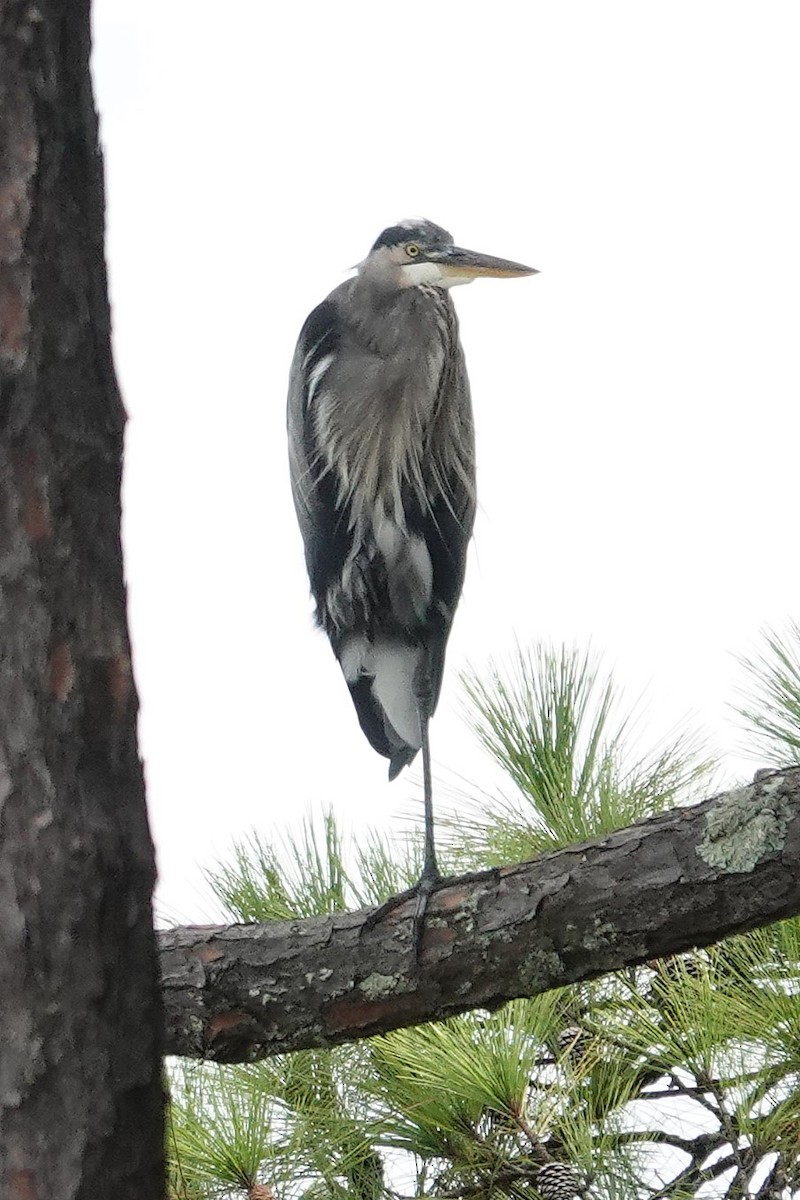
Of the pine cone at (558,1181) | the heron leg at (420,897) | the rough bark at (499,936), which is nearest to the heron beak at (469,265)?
the heron leg at (420,897)

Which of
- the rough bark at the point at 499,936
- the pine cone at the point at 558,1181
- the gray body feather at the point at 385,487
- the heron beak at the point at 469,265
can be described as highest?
the heron beak at the point at 469,265

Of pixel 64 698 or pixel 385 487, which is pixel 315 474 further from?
pixel 64 698

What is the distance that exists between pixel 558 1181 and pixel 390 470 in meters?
0.75

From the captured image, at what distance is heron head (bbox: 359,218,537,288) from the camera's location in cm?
154

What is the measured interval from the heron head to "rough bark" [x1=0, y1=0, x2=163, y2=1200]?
0.96 metres

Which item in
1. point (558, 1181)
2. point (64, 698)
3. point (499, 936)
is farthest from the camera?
point (558, 1181)

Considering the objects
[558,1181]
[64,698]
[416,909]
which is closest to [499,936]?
[416,909]

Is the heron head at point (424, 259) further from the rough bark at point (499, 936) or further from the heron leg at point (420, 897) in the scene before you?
the rough bark at point (499, 936)

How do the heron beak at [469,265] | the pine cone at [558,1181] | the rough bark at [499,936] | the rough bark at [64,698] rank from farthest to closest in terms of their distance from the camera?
1. the heron beak at [469,265]
2. the pine cone at [558,1181]
3. the rough bark at [499,936]
4. the rough bark at [64,698]

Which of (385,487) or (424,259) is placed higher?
(424,259)

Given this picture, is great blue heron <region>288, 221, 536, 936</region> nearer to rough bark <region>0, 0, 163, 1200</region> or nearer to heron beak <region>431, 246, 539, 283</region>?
heron beak <region>431, 246, 539, 283</region>

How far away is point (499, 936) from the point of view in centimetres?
103

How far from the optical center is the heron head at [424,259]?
60.8 inches

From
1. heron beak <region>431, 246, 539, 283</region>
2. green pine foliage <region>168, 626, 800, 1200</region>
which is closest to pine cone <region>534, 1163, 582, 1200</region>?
green pine foliage <region>168, 626, 800, 1200</region>
